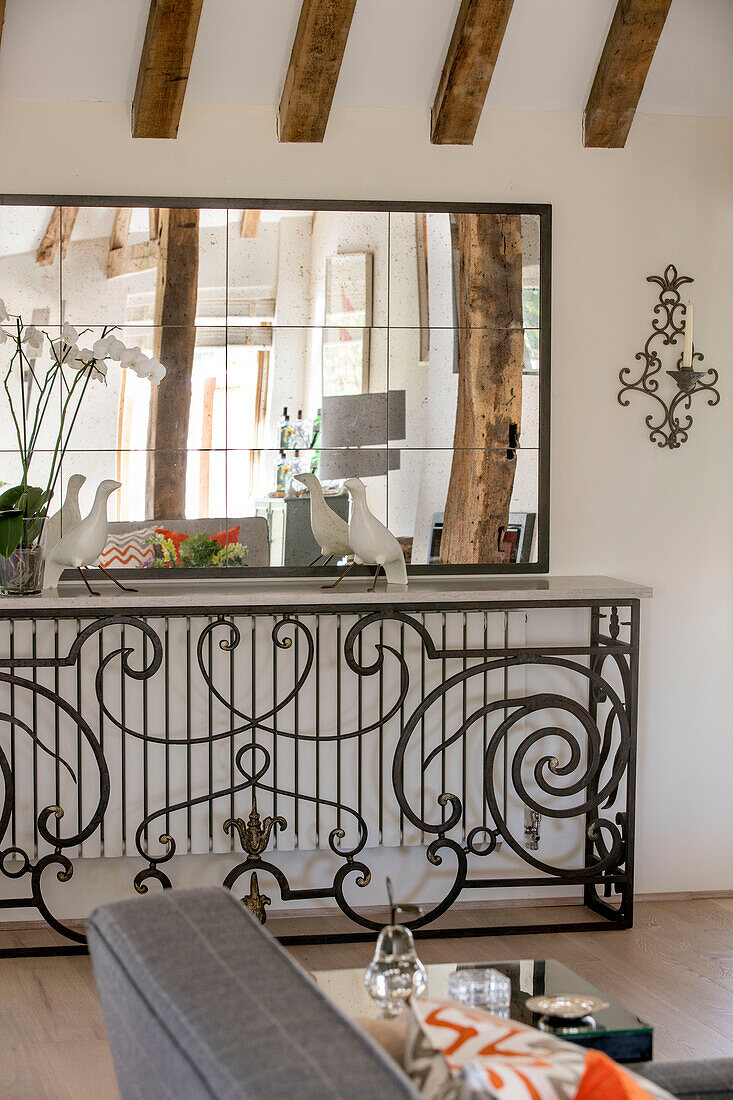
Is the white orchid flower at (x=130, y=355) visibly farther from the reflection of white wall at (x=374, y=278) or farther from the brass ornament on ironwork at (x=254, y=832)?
the brass ornament on ironwork at (x=254, y=832)

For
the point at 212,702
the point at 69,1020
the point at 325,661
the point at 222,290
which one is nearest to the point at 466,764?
the point at 325,661

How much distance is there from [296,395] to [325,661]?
0.80m

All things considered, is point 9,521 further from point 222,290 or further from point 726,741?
point 726,741

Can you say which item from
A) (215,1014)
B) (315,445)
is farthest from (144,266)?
(215,1014)

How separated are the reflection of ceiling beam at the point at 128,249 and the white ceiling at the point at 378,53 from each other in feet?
1.15

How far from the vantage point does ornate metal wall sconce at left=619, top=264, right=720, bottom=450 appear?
3.43 meters

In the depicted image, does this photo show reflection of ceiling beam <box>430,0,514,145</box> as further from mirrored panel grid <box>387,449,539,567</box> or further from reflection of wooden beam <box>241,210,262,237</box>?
mirrored panel grid <box>387,449,539,567</box>

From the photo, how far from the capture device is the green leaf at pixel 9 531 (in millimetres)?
2914

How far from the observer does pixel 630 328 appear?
3430mm

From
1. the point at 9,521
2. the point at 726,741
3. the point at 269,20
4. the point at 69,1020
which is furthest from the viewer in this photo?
the point at 726,741

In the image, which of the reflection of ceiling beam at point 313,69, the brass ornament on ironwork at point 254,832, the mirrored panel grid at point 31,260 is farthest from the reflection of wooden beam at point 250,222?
the brass ornament on ironwork at point 254,832

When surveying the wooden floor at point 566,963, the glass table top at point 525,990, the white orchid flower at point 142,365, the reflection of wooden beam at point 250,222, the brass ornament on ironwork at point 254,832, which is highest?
the reflection of wooden beam at point 250,222

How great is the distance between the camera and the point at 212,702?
10.4 ft

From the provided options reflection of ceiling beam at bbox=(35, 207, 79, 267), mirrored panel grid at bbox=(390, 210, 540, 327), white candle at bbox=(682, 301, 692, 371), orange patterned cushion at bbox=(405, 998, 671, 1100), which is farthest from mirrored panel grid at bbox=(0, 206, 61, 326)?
orange patterned cushion at bbox=(405, 998, 671, 1100)
